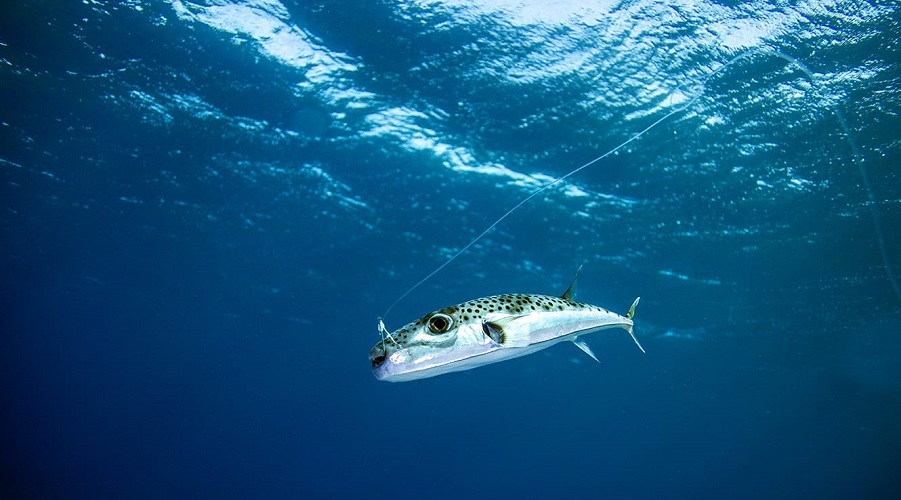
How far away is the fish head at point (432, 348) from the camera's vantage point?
2.02 meters

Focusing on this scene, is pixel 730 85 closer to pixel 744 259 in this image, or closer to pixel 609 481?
pixel 744 259

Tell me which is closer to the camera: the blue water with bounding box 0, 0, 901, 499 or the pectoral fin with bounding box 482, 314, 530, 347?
the pectoral fin with bounding box 482, 314, 530, 347

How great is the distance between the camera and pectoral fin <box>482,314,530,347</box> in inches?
80.5

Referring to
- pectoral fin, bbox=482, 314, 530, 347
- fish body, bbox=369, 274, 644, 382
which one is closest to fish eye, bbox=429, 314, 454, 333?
fish body, bbox=369, 274, 644, 382

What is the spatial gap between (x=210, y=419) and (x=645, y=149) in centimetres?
7143

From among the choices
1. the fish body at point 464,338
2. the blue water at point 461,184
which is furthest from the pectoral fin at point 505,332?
the blue water at point 461,184

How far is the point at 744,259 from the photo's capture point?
61.6 ft

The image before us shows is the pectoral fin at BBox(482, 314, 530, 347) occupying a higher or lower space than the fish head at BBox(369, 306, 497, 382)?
higher

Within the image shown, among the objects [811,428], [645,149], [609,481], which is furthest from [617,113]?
[609,481]

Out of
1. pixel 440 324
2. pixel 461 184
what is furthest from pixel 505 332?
pixel 461 184

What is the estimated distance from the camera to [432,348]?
80.6 inches

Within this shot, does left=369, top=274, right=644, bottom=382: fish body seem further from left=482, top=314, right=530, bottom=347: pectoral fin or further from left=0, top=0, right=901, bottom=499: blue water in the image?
left=0, top=0, right=901, bottom=499: blue water

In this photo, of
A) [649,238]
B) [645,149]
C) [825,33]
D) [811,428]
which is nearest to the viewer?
[825,33]

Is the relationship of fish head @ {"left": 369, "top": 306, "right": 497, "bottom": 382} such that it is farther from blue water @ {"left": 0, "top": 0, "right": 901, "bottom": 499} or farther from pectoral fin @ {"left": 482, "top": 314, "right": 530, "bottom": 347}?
blue water @ {"left": 0, "top": 0, "right": 901, "bottom": 499}
